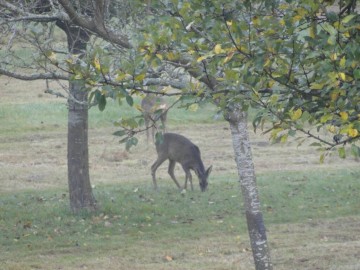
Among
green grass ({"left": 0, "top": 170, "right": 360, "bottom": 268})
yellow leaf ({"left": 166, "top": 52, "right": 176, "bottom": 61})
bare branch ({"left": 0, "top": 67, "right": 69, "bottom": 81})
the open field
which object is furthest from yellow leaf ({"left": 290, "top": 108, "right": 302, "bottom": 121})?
green grass ({"left": 0, "top": 170, "right": 360, "bottom": 268})

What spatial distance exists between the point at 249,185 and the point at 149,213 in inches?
266

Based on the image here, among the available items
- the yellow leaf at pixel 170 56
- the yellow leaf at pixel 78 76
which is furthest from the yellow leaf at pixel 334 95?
the yellow leaf at pixel 78 76

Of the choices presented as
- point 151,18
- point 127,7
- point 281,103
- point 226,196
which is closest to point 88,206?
point 226,196

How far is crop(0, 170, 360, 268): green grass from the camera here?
13516 millimetres

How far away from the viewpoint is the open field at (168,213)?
12.3 m

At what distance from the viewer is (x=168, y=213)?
621 inches

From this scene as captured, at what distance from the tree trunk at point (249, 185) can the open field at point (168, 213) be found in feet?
7.46

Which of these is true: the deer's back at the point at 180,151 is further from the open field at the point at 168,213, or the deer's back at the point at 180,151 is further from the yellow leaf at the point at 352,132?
the yellow leaf at the point at 352,132

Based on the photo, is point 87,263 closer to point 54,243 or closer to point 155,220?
point 54,243

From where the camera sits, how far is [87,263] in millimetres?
11992

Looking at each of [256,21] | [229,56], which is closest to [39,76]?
[256,21]

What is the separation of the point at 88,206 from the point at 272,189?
14.3 ft

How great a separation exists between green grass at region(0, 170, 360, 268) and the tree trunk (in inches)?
146

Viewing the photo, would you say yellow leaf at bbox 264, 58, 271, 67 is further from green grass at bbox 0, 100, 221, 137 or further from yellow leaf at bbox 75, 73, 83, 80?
green grass at bbox 0, 100, 221, 137
